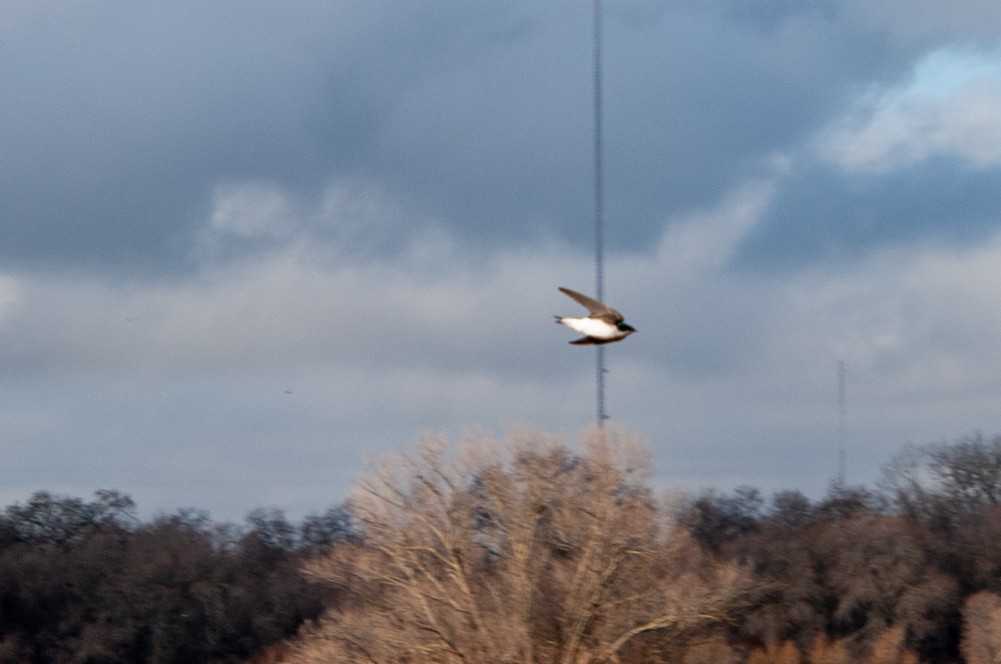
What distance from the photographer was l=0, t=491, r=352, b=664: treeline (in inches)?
2667

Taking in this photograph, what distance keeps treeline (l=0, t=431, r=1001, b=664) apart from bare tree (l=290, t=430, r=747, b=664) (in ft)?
0.18

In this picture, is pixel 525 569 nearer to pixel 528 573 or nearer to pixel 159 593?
pixel 528 573

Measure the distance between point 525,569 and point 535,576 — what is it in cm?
56

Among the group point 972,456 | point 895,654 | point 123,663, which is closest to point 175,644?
point 123,663

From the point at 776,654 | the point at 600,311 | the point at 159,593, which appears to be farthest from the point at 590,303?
the point at 159,593

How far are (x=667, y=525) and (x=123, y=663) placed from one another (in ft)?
107

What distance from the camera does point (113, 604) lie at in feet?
229

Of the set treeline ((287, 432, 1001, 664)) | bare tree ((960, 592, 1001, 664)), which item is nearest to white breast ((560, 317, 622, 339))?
treeline ((287, 432, 1001, 664))

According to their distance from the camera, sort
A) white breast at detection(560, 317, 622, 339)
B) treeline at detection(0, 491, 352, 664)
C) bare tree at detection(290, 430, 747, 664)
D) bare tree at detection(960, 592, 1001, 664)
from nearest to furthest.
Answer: white breast at detection(560, 317, 622, 339)
bare tree at detection(290, 430, 747, 664)
bare tree at detection(960, 592, 1001, 664)
treeline at detection(0, 491, 352, 664)

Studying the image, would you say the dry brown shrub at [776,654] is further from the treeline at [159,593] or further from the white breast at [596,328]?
the white breast at [596,328]

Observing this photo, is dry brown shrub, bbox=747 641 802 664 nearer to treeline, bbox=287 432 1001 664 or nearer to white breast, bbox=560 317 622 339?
treeline, bbox=287 432 1001 664

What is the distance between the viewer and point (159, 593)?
227ft

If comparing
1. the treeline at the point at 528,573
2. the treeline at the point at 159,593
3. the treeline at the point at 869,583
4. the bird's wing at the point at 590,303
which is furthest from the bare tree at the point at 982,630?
the bird's wing at the point at 590,303

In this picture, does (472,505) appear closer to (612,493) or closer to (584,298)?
(612,493)
